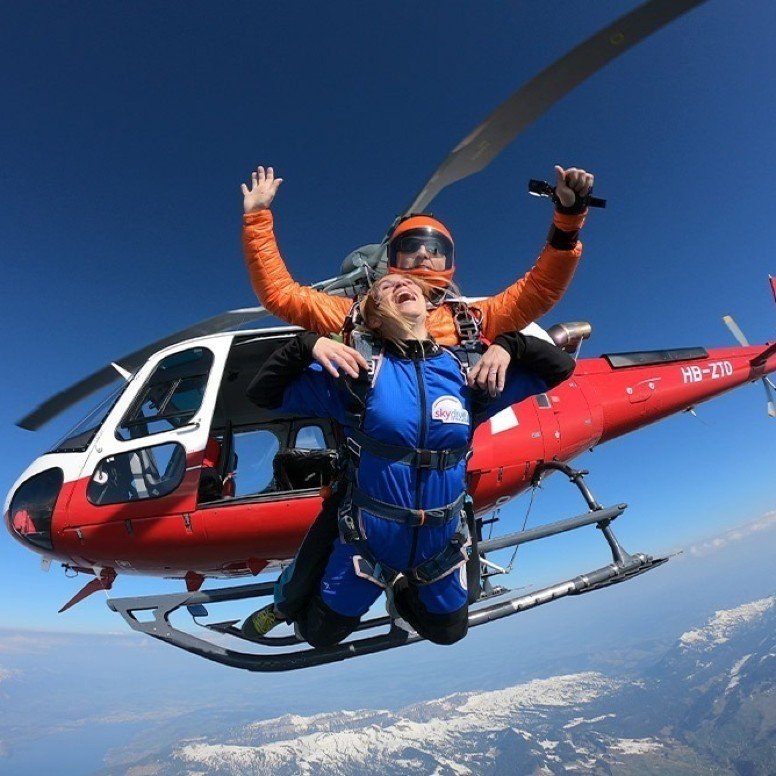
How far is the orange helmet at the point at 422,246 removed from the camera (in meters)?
3.16

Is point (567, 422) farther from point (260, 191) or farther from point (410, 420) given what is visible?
point (260, 191)

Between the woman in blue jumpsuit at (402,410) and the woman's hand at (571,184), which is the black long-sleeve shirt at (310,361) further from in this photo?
the woman's hand at (571,184)

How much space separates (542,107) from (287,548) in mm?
5285

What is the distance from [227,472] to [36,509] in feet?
7.22

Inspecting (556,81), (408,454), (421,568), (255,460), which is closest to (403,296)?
(408,454)

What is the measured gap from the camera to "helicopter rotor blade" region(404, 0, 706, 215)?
363cm

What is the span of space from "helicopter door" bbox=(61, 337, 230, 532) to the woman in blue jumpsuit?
10.6 feet

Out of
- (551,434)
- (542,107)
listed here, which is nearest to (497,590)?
(551,434)

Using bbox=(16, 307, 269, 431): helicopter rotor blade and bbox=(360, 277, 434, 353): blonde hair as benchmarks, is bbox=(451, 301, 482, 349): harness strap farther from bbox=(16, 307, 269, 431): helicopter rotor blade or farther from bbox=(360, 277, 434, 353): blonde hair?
bbox=(16, 307, 269, 431): helicopter rotor blade

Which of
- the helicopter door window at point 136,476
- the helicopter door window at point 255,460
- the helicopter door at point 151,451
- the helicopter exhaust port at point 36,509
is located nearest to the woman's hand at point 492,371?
the helicopter door at point 151,451

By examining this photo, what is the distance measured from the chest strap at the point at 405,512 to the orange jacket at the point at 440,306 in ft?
3.25

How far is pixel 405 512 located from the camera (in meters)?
2.22

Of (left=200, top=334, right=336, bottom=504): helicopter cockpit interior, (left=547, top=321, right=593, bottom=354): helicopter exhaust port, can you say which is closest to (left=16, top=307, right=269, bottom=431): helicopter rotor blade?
(left=200, top=334, right=336, bottom=504): helicopter cockpit interior

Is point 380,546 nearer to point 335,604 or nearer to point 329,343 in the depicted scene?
point 335,604
